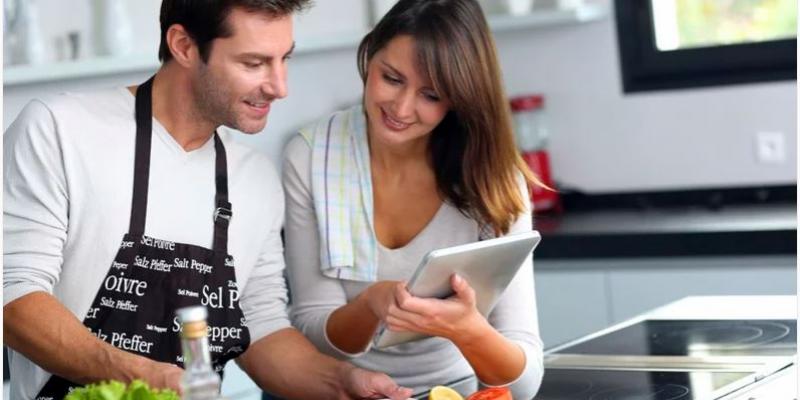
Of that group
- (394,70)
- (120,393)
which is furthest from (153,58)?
(120,393)

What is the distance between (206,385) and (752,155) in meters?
3.15

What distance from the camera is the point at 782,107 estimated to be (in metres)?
4.27

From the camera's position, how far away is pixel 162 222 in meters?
2.39

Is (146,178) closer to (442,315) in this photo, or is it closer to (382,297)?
(382,297)

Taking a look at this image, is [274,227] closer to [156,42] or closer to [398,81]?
[398,81]

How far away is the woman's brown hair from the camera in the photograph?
2.46m

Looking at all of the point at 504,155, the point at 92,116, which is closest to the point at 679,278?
the point at 504,155

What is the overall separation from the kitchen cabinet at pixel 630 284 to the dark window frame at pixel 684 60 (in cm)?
75

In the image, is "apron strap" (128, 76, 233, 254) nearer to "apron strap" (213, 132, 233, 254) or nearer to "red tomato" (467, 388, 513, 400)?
"apron strap" (213, 132, 233, 254)

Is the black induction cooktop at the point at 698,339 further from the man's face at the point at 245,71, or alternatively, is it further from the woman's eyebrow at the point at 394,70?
the man's face at the point at 245,71

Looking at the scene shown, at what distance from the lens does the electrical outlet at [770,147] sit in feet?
14.0

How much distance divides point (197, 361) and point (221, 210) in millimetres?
972

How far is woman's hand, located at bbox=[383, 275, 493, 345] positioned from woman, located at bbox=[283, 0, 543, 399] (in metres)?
0.09

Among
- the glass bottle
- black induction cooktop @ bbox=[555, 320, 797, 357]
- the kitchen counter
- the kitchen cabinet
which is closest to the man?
black induction cooktop @ bbox=[555, 320, 797, 357]
